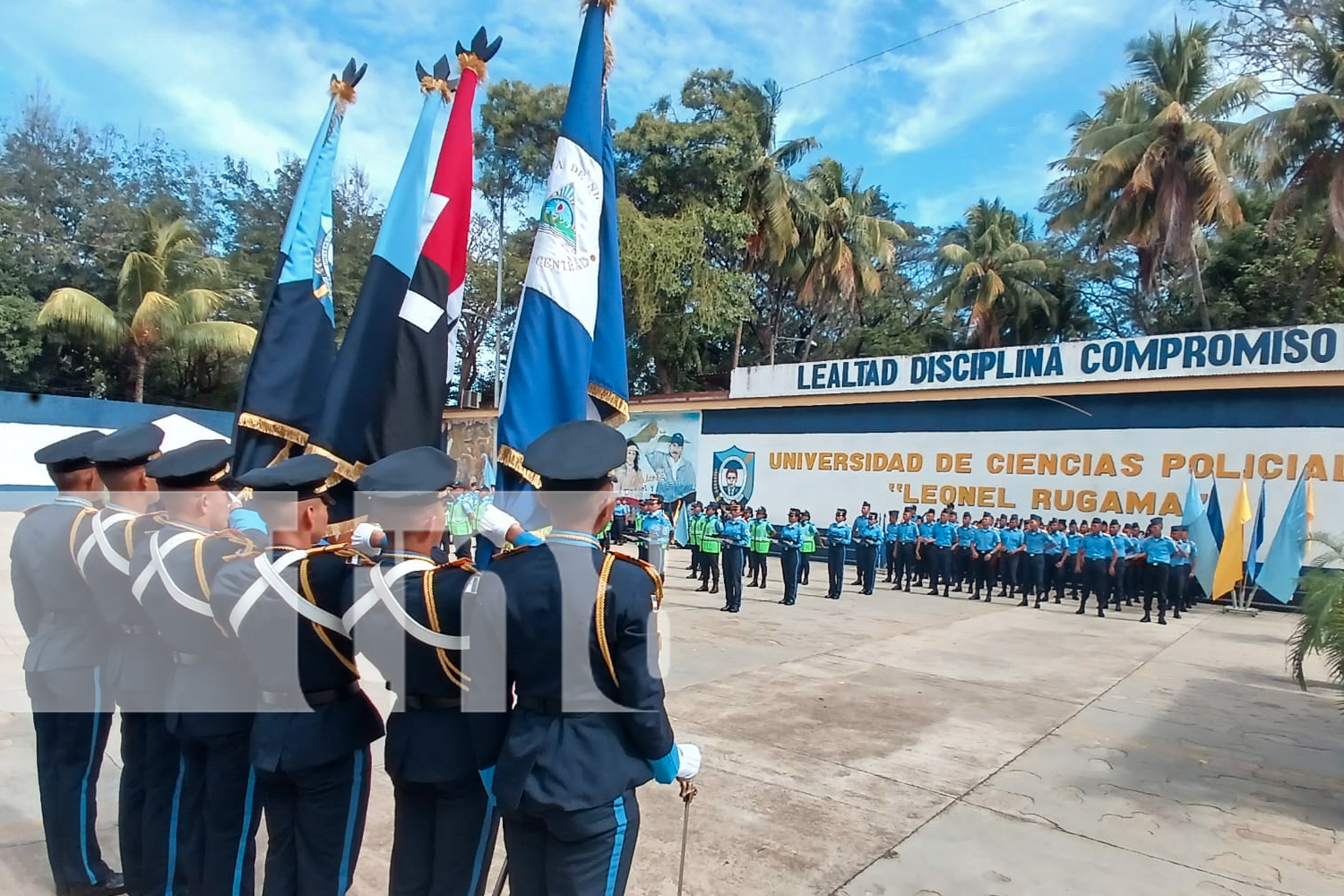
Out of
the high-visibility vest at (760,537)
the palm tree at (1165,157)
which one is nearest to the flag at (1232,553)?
the high-visibility vest at (760,537)

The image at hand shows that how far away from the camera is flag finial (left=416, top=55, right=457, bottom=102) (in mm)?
4156

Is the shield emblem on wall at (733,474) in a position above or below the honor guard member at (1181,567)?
above

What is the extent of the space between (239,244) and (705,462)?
20.3 meters

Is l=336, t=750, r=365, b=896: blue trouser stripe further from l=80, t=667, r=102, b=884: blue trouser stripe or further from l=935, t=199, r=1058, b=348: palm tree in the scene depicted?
l=935, t=199, r=1058, b=348: palm tree

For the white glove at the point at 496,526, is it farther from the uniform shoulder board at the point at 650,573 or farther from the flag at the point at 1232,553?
the flag at the point at 1232,553

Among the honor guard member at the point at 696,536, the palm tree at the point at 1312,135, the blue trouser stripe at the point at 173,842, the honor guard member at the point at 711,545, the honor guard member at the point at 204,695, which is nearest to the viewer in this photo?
the honor guard member at the point at 204,695

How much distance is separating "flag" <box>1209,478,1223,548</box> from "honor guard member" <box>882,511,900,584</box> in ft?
15.6

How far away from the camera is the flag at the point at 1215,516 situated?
13.2 meters

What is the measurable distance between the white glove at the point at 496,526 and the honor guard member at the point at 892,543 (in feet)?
42.8

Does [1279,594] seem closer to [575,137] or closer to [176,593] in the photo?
[575,137]

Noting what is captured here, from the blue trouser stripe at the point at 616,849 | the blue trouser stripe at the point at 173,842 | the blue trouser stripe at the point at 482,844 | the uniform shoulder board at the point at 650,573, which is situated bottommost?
the blue trouser stripe at the point at 173,842

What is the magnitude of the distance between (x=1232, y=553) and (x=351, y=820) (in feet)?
42.5

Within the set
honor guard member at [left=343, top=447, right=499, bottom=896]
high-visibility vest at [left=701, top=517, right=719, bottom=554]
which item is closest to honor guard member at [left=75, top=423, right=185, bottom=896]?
honor guard member at [left=343, top=447, right=499, bottom=896]

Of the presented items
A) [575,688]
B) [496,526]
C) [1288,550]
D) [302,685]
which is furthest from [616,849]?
[1288,550]
